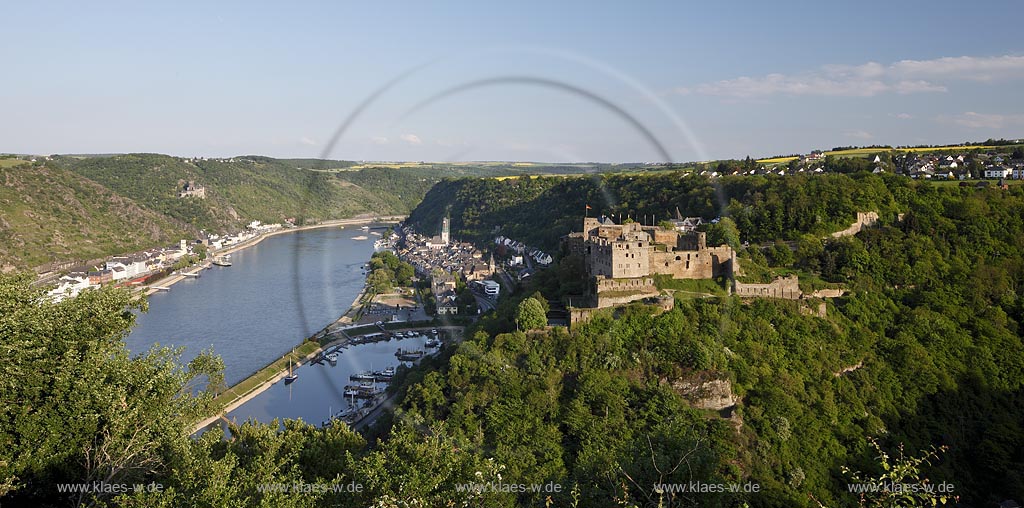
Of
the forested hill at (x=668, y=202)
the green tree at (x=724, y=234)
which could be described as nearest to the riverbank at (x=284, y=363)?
the forested hill at (x=668, y=202)

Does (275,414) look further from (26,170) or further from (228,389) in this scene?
(26,170)

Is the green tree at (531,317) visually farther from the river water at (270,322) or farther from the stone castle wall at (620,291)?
the river water at (270,322)

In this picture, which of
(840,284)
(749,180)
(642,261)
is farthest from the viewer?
(749,180)

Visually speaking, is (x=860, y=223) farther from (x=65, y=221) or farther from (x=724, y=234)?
(x=65, y=221)

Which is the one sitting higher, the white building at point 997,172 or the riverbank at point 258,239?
the white building at point 997,172

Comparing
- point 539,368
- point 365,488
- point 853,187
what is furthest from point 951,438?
point 365,488

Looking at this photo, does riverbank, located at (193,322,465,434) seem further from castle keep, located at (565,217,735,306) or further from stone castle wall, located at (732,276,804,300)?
stone castle wall, located at (732,276,804,300)

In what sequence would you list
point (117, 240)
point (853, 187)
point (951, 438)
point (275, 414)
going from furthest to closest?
point (117, 240) < point (853, 187) < point (275, 414) < point (951, 438)

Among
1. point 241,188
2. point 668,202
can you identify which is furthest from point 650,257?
point 241,188

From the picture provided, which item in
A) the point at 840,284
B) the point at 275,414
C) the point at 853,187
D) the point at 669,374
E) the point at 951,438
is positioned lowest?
the point at 275,414
